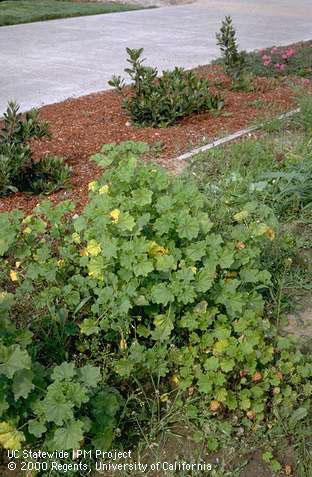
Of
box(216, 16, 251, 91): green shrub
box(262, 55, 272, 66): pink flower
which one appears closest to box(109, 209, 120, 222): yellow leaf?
box(216, 16, 251, 91): green shrub

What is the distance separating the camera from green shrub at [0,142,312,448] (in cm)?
259

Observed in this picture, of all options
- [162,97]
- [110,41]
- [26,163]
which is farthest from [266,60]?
[26,163]

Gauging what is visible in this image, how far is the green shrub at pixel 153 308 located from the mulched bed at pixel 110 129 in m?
1.23

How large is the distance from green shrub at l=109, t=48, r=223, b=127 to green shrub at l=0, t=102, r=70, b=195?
1.39 metres

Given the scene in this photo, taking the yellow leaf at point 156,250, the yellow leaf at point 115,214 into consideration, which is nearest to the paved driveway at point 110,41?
the yellow leaf at point 115,214

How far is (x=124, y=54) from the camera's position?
9.61 m

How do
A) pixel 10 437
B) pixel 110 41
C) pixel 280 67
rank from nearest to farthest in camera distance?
pixel 10 437 → pixel 280 67 → pixel 110 41

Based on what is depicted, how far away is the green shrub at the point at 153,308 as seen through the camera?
8.50 feet

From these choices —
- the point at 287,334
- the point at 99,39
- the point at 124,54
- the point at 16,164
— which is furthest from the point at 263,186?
the point at 99,39

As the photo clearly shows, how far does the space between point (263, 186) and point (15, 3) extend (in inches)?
511

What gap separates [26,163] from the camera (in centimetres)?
445

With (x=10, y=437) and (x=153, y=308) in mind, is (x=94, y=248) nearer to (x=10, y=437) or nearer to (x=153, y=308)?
(x=153, y=308)

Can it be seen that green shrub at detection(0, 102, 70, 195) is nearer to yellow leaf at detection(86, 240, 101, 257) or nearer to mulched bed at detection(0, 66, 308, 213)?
mulched bed at detection(0, 66, 308, 213)

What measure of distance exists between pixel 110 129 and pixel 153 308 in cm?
311
